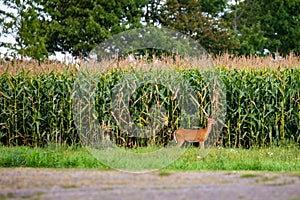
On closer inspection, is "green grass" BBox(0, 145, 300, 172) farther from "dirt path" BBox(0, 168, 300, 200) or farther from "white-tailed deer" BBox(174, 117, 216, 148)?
"dirt path" BBox(0, 168, 300, 200)

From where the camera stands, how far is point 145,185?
197 inches

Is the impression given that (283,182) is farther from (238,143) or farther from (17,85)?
(17,85)

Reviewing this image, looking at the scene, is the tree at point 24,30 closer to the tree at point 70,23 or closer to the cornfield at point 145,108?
the tree at point 70,23

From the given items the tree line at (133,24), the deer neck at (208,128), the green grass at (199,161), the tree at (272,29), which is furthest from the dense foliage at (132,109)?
the tree at (272,29)

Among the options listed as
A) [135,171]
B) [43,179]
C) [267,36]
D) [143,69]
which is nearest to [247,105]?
[143,69]

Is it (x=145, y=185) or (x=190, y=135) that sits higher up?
(x=190, y=135)

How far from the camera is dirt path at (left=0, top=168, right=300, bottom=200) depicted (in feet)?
14.8

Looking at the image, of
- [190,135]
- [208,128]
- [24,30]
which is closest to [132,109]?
[190,135]

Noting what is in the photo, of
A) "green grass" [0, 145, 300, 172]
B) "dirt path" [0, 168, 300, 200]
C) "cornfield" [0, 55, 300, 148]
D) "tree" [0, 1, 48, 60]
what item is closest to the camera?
"dirt path" [0, 168, 300, 200]

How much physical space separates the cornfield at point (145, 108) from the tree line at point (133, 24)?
12981mm

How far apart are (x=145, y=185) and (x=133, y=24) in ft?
70.8

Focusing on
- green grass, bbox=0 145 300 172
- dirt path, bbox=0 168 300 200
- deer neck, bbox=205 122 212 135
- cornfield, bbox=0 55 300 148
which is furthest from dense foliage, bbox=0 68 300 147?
dirt path, bbox=0 168 300 200

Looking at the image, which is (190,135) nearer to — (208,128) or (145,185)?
(208,128)

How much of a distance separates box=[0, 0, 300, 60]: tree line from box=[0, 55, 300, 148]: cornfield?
12981 mm
